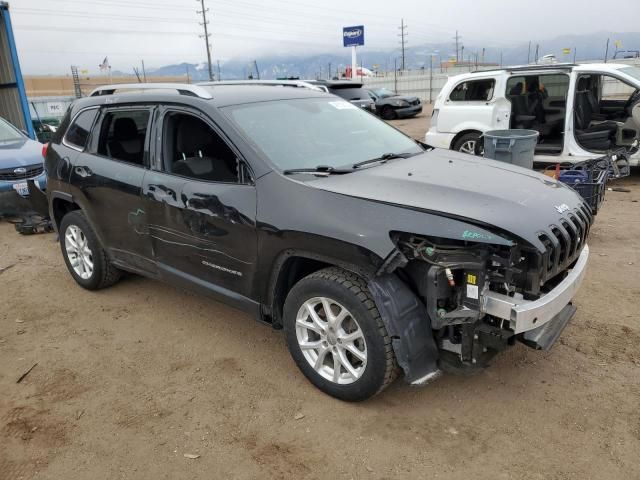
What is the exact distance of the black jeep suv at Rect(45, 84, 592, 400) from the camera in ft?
8.82

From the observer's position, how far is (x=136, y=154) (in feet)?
13.4

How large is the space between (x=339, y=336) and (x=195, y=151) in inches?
72.0

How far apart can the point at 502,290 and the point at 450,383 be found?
89cm

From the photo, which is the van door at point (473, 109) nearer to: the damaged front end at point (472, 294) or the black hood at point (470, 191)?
the black hood at point (470, 191)

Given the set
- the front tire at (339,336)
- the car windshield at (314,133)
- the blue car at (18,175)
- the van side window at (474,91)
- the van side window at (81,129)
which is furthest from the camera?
the van side window at (474,91)

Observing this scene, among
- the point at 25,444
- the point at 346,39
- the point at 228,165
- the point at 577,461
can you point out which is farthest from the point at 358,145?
the point at 346,39

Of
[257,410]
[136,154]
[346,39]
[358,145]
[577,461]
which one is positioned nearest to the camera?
[577,461]

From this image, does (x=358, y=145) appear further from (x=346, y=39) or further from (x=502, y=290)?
(x=346, y=39)

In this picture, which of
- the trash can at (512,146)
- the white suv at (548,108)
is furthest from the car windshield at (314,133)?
the white suv at (548,108)

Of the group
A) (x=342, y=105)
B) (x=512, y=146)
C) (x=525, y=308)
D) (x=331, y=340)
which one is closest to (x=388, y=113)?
(x=512, y=146)

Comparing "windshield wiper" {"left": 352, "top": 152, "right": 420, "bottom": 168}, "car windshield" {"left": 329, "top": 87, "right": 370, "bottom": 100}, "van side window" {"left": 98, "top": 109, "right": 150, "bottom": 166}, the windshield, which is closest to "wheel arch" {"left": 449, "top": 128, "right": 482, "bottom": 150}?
the windshield

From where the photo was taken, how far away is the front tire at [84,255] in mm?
4680

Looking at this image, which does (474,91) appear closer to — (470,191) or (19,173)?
(470,191)

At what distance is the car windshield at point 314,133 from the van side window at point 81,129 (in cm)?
172
